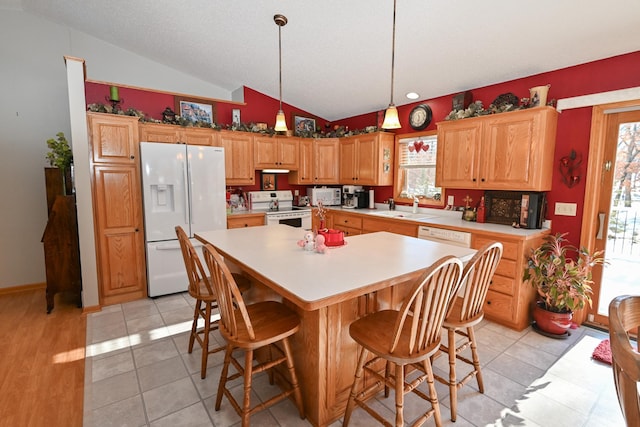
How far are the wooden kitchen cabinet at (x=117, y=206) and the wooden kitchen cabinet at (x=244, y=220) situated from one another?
104cm

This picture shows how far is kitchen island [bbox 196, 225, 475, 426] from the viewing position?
1.44m

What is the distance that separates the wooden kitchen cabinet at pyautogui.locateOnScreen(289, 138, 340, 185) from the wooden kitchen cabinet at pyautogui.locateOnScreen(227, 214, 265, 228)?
1012mm

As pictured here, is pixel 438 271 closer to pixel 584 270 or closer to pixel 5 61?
pixel 584 270

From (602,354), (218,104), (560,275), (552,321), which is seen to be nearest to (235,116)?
(218,104)

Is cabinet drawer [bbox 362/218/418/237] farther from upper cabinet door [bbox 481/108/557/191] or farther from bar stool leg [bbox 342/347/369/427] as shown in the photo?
bar stool leg [bbox 342/347/369/427]

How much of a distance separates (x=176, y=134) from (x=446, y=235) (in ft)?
11.2

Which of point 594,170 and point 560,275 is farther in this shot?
point 594,170

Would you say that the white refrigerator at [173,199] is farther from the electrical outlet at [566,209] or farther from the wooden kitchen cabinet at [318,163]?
the electrical outlet at [566,209]

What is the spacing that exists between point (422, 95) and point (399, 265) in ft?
9.78

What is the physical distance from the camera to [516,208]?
3135mm

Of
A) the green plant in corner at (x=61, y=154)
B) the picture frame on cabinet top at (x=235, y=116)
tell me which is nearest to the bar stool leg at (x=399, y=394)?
the green plant in corner at (x=61, y=154)

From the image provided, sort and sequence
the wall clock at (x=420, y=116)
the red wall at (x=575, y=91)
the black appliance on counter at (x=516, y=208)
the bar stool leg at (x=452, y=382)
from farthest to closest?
the wall clock at (x=420, y=116) < the black appliance on counter at (x=516, y=208) < the red wall at (x=575, y=91) < the bar stool leg at (x=452, y=382)

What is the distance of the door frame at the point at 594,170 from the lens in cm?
273

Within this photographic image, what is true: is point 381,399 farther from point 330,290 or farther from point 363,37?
point 363,37
